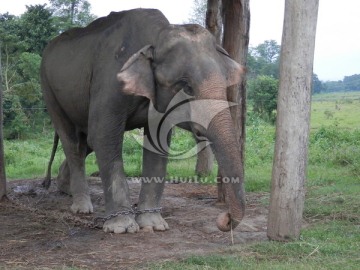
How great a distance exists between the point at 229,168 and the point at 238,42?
3027mm

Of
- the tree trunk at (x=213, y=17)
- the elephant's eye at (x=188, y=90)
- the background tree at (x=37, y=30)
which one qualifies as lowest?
the elephant's eye at (x=188, y=90)

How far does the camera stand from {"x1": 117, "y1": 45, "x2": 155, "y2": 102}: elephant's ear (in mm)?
5513

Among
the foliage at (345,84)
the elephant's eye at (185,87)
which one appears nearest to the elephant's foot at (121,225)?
the elephant's eye at (185,87)

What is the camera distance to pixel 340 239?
550 cm

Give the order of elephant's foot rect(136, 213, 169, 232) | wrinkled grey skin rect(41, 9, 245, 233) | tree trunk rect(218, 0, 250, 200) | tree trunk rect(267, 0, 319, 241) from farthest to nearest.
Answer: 1. tree trunk rect(218, 0, 250, 200)
2. elephant's foot rect(136, 213, 169, 232)
3. wrinkled grey skin rect(41, 9, 245, 233)
4. tree trunk rect(267, 0, 319, 241)

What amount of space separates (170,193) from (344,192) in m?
2.31

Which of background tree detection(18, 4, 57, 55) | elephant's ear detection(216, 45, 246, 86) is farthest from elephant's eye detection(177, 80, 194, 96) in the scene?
background tree detection(18, 4, 57, 55)

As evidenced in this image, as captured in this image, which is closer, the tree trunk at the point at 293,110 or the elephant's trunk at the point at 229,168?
the elephant's trunk at the point at 229,168

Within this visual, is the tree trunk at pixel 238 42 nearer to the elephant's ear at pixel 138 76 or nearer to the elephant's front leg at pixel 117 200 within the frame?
the elephant's front leg at pixel 117 200

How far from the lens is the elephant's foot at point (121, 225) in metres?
5.96

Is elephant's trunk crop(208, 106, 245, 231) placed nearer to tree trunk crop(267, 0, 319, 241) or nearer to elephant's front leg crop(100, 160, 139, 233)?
tree trunk crop(267, 0, 319, 241)

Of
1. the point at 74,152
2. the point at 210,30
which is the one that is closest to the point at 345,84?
the point at 210,30

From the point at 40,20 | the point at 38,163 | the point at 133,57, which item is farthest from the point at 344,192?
the point at 40,20

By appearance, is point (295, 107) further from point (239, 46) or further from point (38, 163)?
point (38, 163)
